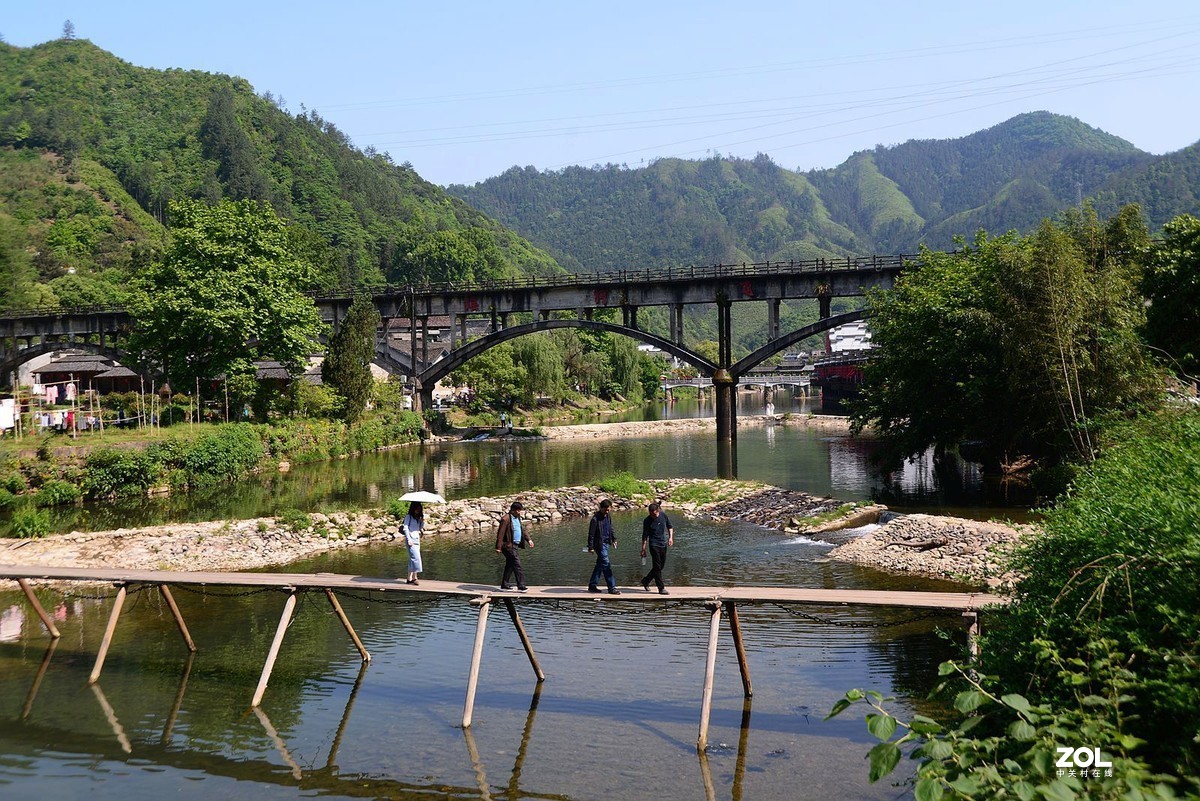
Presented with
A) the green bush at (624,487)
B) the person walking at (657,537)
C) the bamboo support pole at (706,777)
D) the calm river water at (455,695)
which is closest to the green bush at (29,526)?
the calm river water at (455,695)

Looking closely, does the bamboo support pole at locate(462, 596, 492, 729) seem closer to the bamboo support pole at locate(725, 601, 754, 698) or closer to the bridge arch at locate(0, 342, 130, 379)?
the bamboo support pole at locate(725, 601, 754, 698)

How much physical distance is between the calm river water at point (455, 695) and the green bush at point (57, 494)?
57.2 ft

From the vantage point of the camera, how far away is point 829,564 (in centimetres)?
2995

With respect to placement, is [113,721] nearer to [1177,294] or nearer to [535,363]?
[1177,294]

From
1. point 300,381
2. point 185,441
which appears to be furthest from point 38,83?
point 185,441

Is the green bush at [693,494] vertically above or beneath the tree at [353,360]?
beneath

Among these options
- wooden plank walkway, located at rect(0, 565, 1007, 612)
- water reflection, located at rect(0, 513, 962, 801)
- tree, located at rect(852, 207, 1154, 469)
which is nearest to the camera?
water reflection, located at rect(0, 513, 962, 801)

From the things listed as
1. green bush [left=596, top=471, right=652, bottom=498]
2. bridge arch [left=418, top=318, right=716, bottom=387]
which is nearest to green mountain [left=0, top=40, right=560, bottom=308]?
bridge arch [left=418, top=318, right=716, bottom=387]

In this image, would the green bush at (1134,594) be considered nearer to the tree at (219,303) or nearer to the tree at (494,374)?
the tree at (219,303)

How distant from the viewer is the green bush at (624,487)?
43469 millimetres

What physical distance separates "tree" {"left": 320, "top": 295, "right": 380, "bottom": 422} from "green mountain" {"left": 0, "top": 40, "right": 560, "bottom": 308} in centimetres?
4019

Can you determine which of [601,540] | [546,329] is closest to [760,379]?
[546,329]

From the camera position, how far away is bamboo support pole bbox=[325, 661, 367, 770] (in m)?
16.7

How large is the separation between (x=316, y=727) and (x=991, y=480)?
35.8 metres
